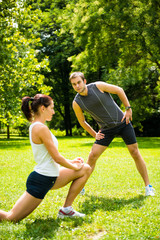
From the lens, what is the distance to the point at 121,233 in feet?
11.1

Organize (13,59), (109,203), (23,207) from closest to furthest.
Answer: (23,207) < (109,203) < (13,59)

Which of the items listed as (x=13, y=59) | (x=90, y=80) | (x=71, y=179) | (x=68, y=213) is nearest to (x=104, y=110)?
(x=71, y=179)

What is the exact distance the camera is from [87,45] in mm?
18922

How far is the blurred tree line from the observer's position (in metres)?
11.4

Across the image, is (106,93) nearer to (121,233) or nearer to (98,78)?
(121,233)

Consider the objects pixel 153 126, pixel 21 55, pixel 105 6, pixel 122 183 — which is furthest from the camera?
pixel 153 126

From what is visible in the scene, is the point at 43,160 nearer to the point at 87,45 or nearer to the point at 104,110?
the point at 104,110

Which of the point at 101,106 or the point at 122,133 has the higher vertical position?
the point at 101,106

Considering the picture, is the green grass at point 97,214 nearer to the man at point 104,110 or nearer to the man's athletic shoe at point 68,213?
the man's athletic shoe at point 68,213

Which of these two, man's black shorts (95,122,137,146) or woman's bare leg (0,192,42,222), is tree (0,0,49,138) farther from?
woman's bare leg (0,192,42,222)

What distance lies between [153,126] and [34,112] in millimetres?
29504

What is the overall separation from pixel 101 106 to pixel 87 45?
579 inches

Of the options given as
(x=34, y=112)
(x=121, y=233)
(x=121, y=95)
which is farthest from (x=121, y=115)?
(x=121, y=233)

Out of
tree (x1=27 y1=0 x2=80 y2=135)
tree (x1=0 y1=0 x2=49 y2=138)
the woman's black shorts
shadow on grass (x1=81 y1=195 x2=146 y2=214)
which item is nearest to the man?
shadow on grass (x1=81 y1=195 x2=146 y2=214)
